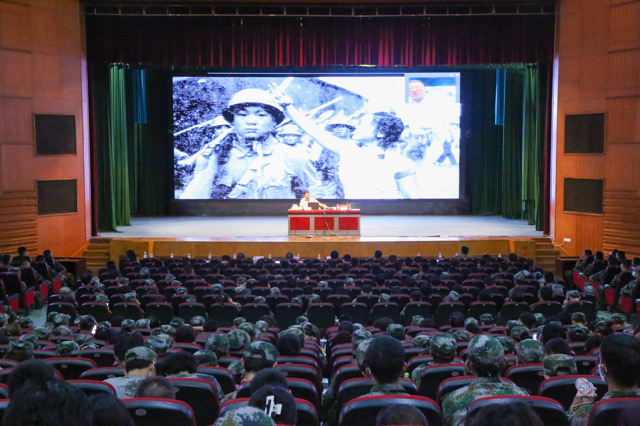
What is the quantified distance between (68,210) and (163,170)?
7.55 m

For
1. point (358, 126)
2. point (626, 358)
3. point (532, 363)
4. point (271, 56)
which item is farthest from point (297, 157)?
point (626, 358)

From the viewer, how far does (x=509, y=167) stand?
83.4 ft

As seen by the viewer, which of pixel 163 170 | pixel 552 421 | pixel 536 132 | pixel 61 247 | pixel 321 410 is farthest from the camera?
pixel 163 170

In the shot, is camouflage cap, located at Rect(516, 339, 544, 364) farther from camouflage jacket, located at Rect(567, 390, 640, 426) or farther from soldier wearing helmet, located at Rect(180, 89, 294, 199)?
soldier wearing helmet, located at Rect(180, 89, 294, 199)

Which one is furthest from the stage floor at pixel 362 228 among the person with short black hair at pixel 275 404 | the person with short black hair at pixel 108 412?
the person with short black hair at pixel 108 412

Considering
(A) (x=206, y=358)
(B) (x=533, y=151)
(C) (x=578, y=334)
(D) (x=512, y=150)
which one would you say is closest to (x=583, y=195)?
(B) (x=533, y=151)

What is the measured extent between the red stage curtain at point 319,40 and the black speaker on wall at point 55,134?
199 centimetres

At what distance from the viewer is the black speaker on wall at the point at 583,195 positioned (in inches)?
718

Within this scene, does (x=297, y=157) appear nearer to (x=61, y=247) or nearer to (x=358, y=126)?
(x=358, y=126)

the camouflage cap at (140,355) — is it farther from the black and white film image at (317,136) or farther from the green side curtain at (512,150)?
the green side curtain at (512,150)

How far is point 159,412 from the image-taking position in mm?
3436

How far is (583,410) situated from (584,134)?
16.0m

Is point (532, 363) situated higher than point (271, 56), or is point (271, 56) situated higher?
point (271, 56)

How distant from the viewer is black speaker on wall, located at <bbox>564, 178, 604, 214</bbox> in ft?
59.8
